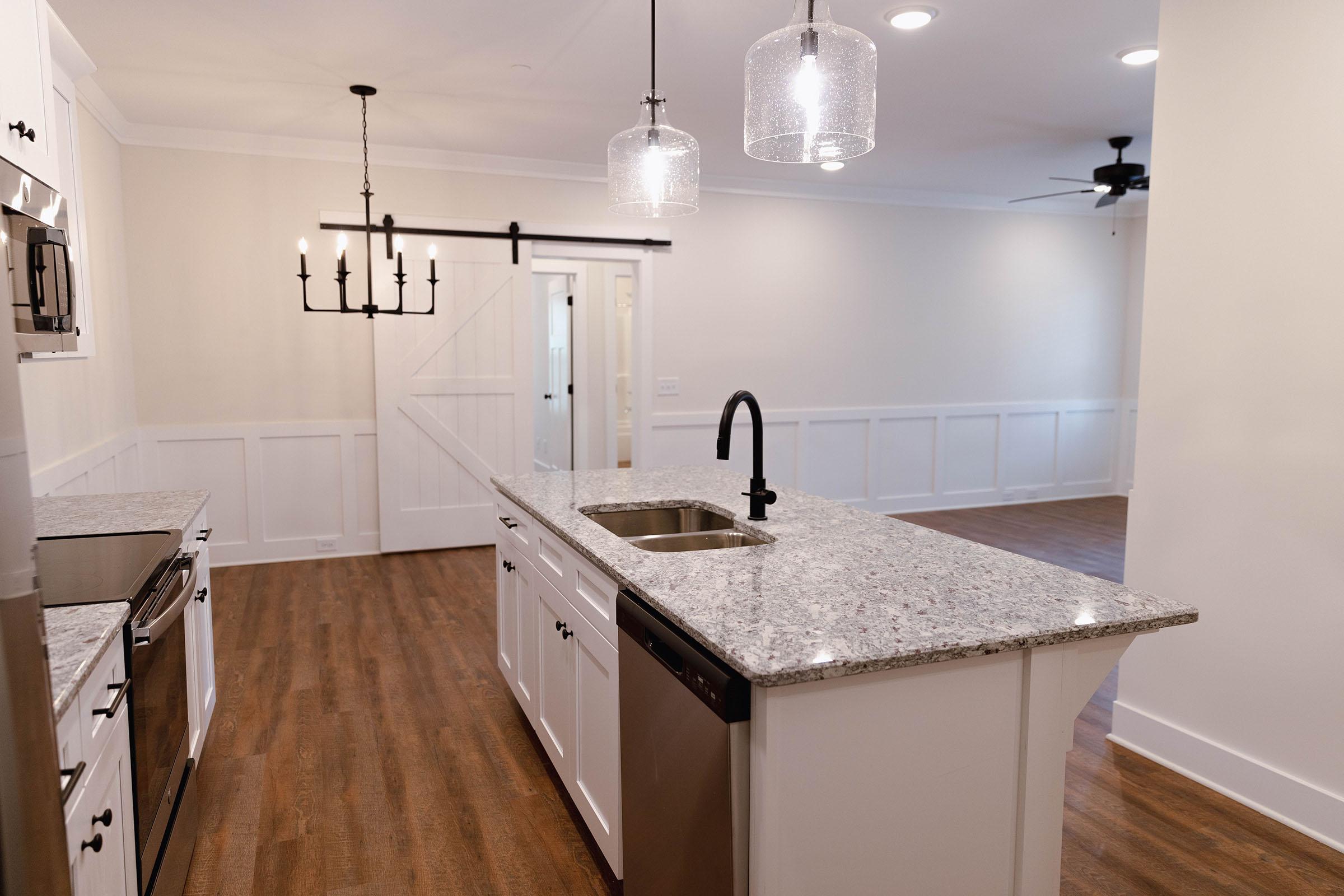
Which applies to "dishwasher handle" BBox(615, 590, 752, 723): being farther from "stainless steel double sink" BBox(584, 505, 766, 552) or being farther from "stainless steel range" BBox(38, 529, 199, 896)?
"stainless steel range" BBox(38, 529, 199, 896)

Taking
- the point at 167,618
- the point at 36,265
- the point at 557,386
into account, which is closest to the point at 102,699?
the point at 167,618

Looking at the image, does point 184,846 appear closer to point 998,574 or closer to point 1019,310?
point 998,574

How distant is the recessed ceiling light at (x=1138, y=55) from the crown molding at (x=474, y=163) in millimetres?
2753

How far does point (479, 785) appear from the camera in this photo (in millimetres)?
2625

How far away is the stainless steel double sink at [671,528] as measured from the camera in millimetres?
2518

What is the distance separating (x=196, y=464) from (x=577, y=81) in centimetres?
324

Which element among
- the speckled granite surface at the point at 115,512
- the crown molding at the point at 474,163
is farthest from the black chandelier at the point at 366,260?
the speckled granite surface at the point at 115,512

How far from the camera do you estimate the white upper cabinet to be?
178 centimetres

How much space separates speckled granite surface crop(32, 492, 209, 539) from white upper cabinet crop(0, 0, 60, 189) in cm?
91

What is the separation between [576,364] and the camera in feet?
25.2

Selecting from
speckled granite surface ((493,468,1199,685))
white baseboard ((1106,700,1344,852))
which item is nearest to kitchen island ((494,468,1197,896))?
speckled granite surface ((493,468,1199,685))

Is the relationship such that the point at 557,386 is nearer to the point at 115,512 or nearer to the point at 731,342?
the point at 731,342

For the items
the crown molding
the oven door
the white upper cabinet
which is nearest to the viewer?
the oven door

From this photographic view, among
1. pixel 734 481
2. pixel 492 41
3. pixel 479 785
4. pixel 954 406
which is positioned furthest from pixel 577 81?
pixel 954 406
